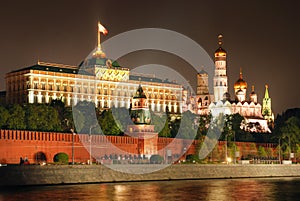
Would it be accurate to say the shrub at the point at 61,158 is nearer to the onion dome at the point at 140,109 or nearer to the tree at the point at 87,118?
the tree at the point at 87,118

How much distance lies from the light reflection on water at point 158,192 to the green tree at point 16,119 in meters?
29.3

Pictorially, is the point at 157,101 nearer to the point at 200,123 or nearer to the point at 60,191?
the point at 200,123

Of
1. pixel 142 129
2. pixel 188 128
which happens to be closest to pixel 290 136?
pixel 188 128

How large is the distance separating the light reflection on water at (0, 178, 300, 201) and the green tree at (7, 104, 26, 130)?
2930cm

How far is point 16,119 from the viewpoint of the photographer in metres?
88.9

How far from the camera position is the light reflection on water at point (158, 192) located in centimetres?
4794

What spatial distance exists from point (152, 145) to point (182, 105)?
3198 inches

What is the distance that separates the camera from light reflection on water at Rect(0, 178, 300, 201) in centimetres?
4794

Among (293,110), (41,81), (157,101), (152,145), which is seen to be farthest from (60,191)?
(293,110)

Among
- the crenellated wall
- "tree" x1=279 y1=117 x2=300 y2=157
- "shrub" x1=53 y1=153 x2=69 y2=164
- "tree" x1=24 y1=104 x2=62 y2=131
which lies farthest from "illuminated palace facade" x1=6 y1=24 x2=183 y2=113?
"shrub" x1=53 y1=153 x2=69 y2=164

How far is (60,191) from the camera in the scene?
51.2 m

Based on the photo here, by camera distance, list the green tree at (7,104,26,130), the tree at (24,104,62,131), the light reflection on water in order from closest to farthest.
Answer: the light reflection on water → the green tree at (7,104,26,130) → the tree at (24,104,62,131)

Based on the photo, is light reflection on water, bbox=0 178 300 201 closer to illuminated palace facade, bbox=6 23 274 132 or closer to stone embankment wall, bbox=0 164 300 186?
stone embankment wall, bbox=0 164 300 186

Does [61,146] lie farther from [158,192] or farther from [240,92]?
[240,92]
